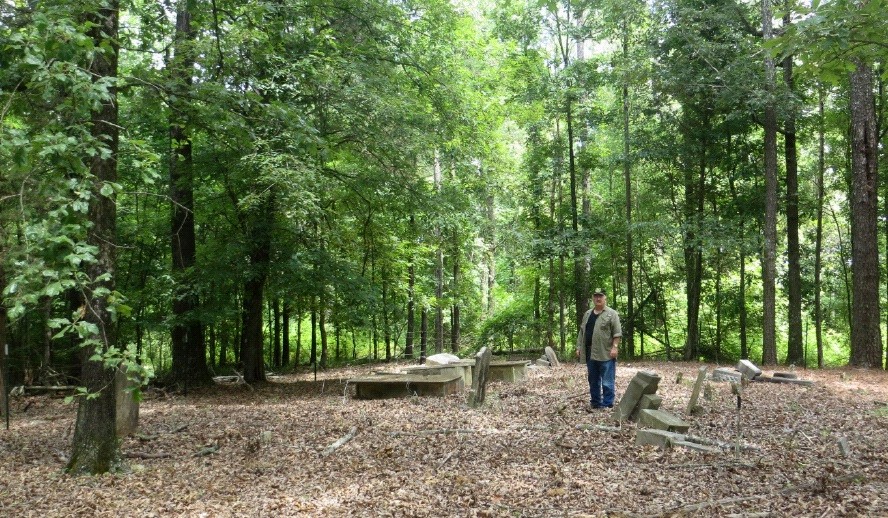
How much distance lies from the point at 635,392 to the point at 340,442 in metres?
3.71

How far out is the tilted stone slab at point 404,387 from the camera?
11.6 meters

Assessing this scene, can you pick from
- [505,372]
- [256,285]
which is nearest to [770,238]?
[505,372]

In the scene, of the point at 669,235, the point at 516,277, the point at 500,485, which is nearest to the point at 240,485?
the point at 500,485

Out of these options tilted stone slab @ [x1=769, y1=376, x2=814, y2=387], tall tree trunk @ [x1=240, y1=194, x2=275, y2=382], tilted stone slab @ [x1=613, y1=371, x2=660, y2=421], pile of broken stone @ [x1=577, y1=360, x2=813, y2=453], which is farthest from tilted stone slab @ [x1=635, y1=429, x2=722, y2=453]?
tall tree trunk @ [x1=240, y1=194, x2=275, y2=382]

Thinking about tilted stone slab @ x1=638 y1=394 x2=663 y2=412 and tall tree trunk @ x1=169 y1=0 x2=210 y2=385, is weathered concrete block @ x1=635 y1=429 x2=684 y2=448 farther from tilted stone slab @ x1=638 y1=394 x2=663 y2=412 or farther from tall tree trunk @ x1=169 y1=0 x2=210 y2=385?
tall tree trunk @ x1=169 y1=0 x2=210 y2=385

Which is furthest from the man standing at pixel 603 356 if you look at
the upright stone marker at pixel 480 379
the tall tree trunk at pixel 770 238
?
the tall tree trunk at pixel 770 238

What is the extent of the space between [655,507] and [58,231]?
4739 mm

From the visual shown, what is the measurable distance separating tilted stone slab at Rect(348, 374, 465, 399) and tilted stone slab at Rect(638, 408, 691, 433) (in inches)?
183

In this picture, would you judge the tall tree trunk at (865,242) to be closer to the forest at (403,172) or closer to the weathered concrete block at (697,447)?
the forest at (403,172)

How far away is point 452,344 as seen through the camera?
84.4 feet

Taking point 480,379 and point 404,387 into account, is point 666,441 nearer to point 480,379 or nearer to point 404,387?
point 480,379

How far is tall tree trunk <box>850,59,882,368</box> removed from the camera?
1470cm

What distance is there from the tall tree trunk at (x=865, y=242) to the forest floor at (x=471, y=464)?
5.54m

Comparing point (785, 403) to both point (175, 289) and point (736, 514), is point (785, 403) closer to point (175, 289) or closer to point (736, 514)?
point (736, 514)
